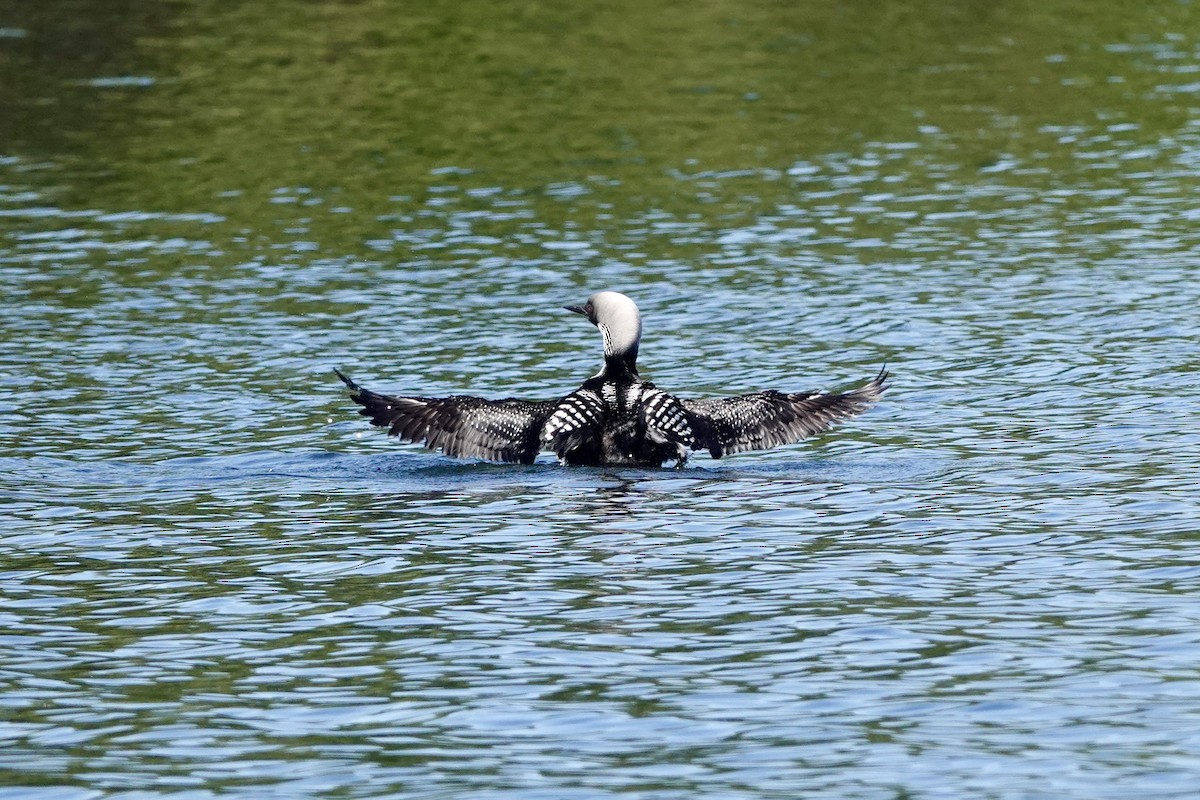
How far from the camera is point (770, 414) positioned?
54.0 ft

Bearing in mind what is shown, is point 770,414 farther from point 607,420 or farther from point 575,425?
point 575,425

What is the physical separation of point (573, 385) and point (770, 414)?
11.6 ft

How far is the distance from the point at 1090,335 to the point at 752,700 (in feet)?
36.6

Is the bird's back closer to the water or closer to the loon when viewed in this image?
the loon

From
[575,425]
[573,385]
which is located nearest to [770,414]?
[575,425]

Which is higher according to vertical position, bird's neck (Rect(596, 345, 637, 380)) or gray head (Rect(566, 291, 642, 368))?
gray head (Rect(566, 291, 642, 368))

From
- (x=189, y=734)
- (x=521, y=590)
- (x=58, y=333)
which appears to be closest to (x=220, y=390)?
(x=58, y=333)

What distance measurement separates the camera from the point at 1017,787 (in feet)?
29.5

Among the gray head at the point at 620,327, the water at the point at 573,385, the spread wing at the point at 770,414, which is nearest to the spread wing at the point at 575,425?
the water at the point at 573,385

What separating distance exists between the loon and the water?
273mm

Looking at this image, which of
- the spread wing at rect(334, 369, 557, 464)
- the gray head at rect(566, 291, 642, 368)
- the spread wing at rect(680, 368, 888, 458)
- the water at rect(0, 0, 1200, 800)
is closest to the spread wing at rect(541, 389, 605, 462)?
the spread wing at rect(334, 369, 557, 464)

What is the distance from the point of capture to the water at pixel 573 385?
32.8 feet

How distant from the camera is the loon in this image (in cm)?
1596

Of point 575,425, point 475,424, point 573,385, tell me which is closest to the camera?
point 575,425
